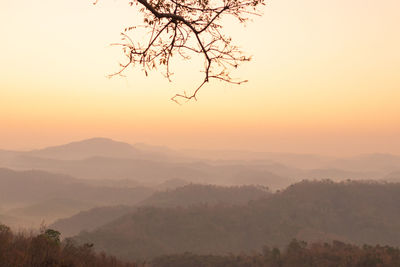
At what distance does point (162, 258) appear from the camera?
36.0 meters

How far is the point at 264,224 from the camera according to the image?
64688 millimetres

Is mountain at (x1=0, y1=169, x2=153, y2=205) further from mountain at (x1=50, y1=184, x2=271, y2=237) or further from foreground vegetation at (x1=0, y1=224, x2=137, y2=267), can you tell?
foreground vegetation at (x1=0, y1=224, x2=137, y2=267)

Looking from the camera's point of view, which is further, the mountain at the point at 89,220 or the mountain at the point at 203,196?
the mountain at the point at 203,196

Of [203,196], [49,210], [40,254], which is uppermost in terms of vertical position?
[40,254]

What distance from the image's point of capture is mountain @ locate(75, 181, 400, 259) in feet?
185

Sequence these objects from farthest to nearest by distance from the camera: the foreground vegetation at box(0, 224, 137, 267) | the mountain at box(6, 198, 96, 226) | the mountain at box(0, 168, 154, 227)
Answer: the mountain at box(0, 168, 154, 227), the mountain at box(6, 198, 96, 226), the foreground vegetation at box(0, 224, 137, 267)

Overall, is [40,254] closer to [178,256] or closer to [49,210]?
[178,256]

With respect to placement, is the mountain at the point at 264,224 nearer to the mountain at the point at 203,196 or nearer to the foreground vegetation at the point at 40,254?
the mountain at the point at 203,196

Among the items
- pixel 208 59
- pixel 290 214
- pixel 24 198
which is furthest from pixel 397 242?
pixel 24 198

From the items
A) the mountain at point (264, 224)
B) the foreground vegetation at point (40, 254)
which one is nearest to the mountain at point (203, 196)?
the mountain at point (264, 224)

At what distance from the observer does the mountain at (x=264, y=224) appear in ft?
185

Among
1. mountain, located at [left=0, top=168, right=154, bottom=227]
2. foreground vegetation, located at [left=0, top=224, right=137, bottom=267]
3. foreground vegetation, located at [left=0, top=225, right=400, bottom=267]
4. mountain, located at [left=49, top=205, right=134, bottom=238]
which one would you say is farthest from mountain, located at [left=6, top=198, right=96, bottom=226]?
foreground vegetation, located at [left=0, top=224, right=137, bottom=267]

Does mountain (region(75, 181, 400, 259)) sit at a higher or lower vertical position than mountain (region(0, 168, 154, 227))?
higher

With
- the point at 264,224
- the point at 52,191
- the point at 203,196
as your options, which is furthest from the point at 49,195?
the point at 264,224
